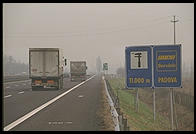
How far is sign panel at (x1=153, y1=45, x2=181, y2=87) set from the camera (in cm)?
1352

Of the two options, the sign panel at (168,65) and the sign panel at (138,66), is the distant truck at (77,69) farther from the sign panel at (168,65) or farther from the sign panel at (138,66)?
the sign panel at (168,65)

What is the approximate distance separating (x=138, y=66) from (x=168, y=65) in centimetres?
125

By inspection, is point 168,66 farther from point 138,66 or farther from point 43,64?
point 43,64

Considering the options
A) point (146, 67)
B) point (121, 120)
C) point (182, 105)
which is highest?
point (146, 67)

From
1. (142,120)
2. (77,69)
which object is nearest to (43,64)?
(142,120)

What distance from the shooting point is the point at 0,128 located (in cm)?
1073

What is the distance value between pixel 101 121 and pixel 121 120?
8.94ft

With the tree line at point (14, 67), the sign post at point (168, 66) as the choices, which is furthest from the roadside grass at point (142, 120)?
the tree line at point (14, 67)

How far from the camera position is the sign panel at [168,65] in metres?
13.5

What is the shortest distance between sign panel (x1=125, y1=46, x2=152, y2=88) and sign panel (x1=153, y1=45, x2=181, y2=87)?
354 mm

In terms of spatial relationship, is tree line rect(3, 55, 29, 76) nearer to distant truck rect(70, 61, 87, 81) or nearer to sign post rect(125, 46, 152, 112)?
distant truck rect(70, 61, 87, 81)

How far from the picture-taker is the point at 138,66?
46.9 feet

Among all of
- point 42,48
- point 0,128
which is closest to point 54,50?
point 42,48

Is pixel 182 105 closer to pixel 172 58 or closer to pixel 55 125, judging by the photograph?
pixel 172 58
